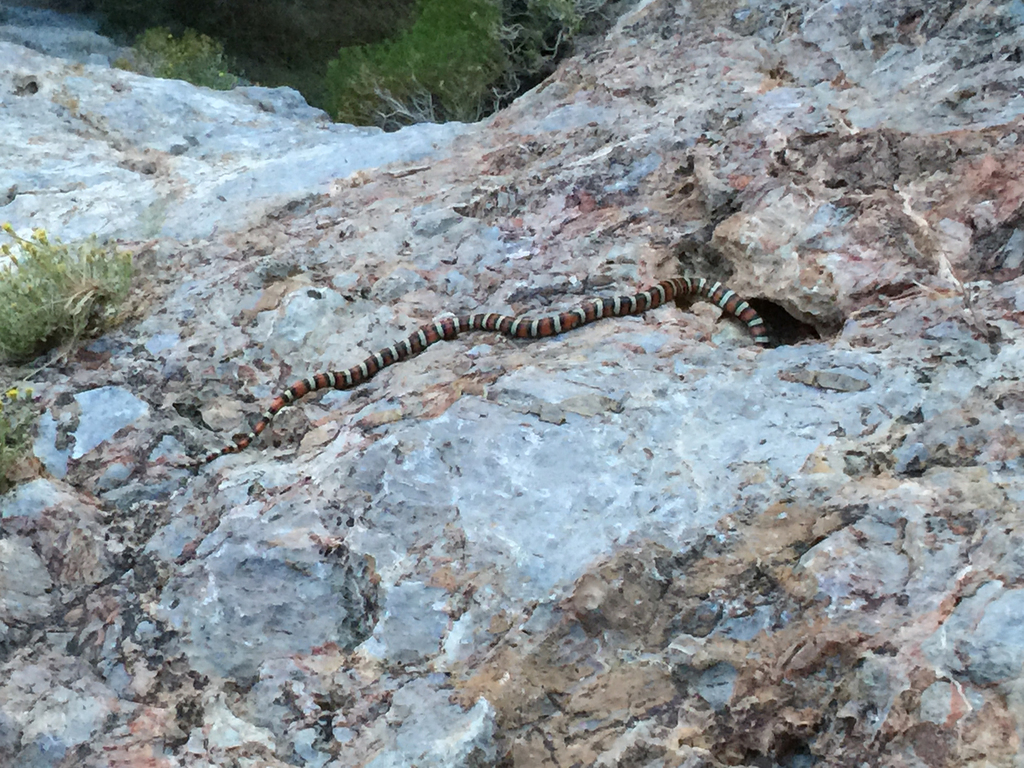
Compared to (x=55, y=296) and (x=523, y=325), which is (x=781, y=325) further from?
(x=55, y=296)

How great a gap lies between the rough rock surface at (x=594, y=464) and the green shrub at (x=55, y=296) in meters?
0.19

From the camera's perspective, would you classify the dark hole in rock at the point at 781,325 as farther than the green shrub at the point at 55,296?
No

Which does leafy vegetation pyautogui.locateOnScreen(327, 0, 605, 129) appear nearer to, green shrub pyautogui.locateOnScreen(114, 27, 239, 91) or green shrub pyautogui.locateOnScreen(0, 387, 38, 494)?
green shrub pyautogui.locateOnScreen(114, 27, 239, 91)

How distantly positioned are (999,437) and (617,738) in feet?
5.25

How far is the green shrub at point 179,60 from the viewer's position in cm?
974

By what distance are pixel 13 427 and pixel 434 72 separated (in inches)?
252

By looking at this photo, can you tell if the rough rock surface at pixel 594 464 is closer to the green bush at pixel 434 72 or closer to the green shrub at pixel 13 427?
the green shrub at pixel 13 427

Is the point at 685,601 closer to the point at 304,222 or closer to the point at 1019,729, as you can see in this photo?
the point at 1019,729

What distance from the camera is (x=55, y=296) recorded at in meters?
4.67

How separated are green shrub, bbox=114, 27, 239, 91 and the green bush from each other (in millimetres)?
1608

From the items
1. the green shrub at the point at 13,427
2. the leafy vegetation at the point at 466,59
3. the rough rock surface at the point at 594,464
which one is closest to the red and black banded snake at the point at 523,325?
the rough rock surface at the point at 594,464

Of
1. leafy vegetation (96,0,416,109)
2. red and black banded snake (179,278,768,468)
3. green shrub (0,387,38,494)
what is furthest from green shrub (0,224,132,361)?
leafy vegetation (96,0,416,109)

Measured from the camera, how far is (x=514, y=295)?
4633 millimetres

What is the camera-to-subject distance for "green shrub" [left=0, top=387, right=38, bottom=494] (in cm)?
356
